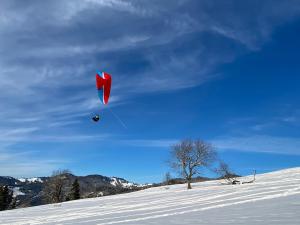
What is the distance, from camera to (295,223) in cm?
898

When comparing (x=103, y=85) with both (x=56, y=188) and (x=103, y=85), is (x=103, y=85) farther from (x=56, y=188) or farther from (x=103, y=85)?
(x=56, y=188)

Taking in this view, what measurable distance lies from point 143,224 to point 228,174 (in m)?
40.4

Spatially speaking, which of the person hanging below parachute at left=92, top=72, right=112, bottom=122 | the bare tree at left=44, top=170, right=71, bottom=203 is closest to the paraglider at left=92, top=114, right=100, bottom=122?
the person hanging below parachute at left=92, top=72, right=112, bottom=122

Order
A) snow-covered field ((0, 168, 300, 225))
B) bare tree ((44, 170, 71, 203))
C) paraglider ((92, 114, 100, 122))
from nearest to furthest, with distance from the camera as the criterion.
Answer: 1. snow-covered field ((0, 168, 300, 225))
2. paraglider ((92, 114, 100, 122))
3. bare tree ((44, 170, 71, 203))

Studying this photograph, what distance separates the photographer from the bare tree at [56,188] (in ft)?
238

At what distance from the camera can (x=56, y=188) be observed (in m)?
72.7

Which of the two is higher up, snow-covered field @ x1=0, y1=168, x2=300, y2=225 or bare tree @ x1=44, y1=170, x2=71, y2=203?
bare tree @ x1=44, y1=170, x2=71, y2=203

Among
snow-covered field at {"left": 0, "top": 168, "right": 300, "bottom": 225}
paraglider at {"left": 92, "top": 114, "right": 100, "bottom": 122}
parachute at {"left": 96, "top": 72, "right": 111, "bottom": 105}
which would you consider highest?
parachute at {"left": 96, "top": 72, "right": 111, "bottom": 105}

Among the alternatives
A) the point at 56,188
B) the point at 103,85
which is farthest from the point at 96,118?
the point at 56,188

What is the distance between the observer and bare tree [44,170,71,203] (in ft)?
238

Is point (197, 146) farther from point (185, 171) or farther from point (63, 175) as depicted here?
point (63, 175)

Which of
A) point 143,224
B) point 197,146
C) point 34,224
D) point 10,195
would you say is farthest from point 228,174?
point 10,195

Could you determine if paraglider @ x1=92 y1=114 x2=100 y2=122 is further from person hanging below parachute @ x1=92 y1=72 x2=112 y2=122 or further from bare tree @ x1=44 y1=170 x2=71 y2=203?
bare tree @ x1=44 y1=170 x2=71 y2=203

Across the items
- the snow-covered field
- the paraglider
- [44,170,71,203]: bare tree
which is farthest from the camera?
[44,170,71,203]: bare tree
